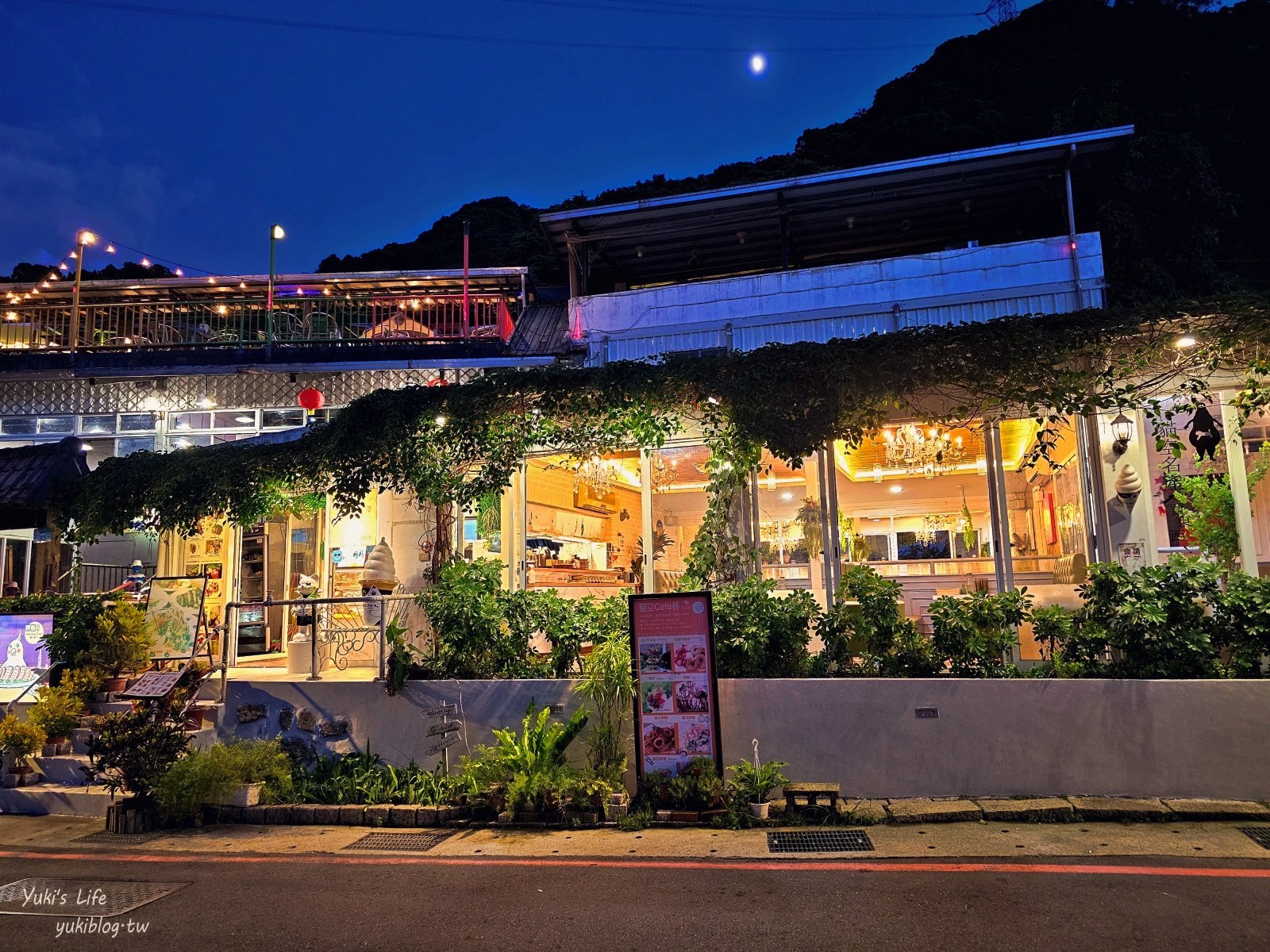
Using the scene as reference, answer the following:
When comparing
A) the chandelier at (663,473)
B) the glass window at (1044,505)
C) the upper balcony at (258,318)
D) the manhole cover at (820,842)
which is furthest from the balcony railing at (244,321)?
the manhole cover at (820,842)

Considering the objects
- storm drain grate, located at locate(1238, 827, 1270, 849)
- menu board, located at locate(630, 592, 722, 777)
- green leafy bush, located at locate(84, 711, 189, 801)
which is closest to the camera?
storm drain grate, located at locate(1238, 827, 1270, 849)

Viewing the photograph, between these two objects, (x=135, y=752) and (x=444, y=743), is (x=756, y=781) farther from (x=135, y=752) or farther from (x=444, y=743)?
(x=135, y=752)

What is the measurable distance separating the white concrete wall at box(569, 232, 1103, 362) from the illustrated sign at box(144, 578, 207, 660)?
24.1ft

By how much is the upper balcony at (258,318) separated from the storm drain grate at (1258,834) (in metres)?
13.8

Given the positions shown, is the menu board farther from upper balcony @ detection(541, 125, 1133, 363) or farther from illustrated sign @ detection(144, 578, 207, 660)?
illustrated sign @ detection(144, 578, 207, 660)

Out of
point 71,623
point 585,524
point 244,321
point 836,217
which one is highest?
point 836,217

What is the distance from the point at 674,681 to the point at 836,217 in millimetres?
10119

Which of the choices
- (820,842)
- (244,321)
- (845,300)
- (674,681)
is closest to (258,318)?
(244,321)

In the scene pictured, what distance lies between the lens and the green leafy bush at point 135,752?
315 inches

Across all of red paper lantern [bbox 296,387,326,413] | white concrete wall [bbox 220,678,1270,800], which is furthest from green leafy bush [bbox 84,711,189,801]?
red paper lantern [bbox 296,387,326,413]

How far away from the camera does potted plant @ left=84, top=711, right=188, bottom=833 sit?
26.1 feet

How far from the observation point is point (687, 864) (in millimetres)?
6109

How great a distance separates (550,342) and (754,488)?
23.9 feet

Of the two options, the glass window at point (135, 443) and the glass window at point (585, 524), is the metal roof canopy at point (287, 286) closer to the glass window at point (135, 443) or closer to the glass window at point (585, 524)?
the glass window at point (135, 443)
